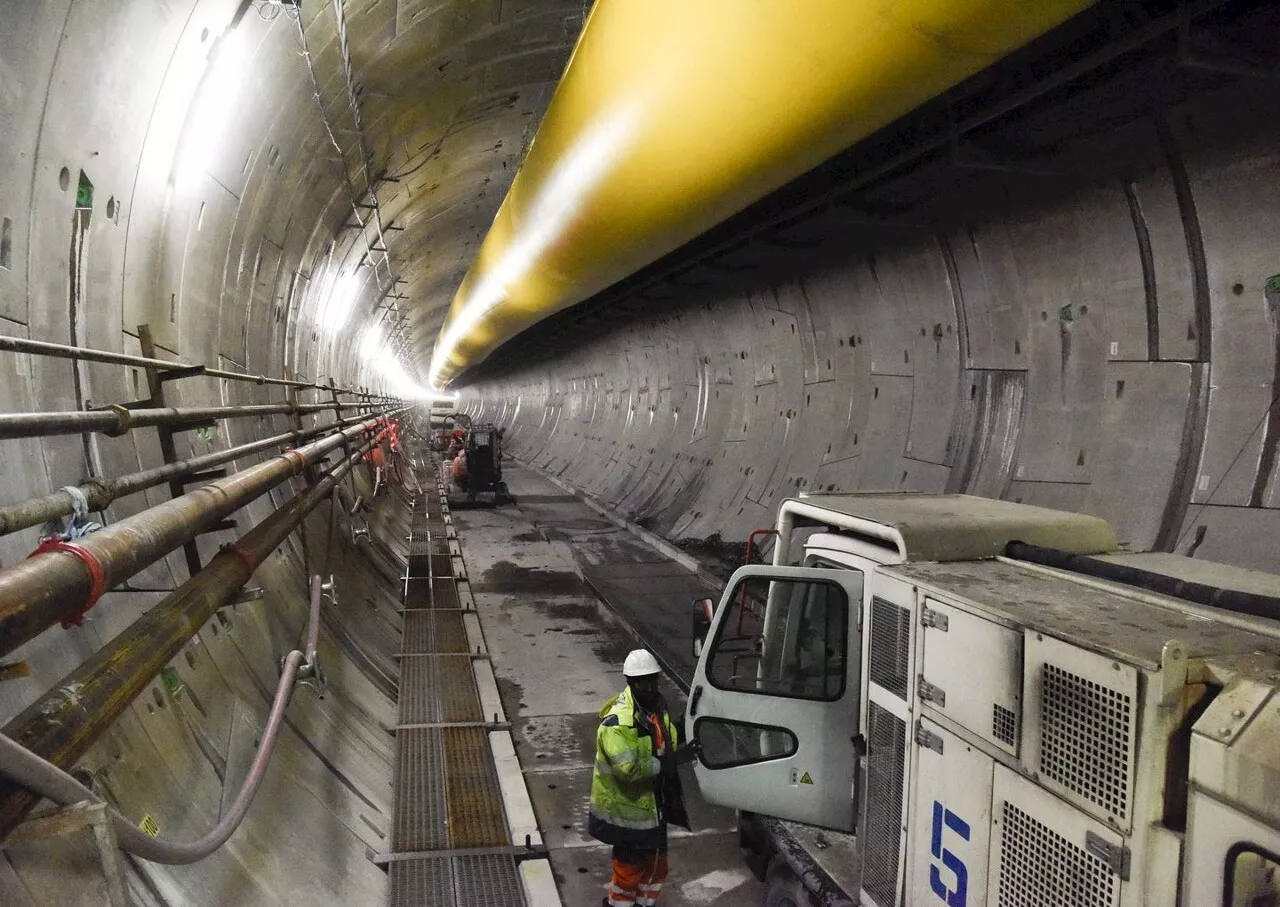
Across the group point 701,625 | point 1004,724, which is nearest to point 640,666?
point 701,625

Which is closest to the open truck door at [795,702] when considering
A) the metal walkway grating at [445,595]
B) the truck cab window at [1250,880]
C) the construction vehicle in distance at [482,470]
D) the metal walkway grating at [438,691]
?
the truck cab window at [1250,880]

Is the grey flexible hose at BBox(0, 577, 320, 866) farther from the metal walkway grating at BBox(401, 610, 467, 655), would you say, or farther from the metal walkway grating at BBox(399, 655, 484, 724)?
the metal walkway grating at BBox(401, 610, 467, 655)

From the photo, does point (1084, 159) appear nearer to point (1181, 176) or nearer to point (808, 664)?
point (1181, 176)

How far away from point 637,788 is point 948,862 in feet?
5.31

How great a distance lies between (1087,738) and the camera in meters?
2.23

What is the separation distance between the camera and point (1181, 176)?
479 centimetres

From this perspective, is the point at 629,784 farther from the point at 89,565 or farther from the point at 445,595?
the point at 445,595

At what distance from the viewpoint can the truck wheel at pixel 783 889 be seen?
3594 mm

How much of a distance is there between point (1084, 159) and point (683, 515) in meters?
8.33

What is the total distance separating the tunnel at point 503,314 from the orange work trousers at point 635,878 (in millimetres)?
303

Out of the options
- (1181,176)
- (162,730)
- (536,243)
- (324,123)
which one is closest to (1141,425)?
(1181,176)

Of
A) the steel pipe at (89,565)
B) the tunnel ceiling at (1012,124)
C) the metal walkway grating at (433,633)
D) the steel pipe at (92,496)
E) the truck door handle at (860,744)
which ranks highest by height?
the tunnel ceiling at (1012,124)

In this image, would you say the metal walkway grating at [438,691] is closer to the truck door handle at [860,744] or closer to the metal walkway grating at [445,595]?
the metal walkway grating at [445,595]

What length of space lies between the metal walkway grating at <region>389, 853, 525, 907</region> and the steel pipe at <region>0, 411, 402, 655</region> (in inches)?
80.1
